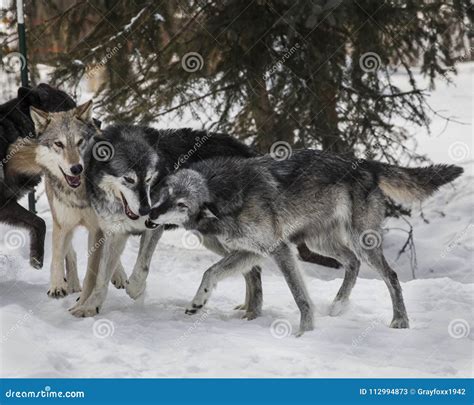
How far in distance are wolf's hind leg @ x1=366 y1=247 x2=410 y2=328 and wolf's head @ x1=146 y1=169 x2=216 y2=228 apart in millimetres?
1478

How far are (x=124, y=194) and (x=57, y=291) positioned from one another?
3.84ft

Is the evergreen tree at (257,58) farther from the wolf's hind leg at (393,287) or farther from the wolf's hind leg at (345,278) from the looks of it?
the wolf's hind leg at (393,287)

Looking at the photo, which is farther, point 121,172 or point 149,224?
point 121,172

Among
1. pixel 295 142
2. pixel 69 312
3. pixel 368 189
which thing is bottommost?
pixel 69 312

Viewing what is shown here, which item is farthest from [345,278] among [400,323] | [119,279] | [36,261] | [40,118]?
[40,118]

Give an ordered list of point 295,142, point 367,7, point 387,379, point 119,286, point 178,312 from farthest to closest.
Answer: point 295,142, point 367,7, point 119,286, point 178,312, point 387,379

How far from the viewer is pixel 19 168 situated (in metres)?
6.83

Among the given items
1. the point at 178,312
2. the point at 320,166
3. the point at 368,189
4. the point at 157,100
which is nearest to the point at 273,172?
the point at 320,166

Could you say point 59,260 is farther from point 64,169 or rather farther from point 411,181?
point 411,181

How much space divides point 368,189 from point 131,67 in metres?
3.95

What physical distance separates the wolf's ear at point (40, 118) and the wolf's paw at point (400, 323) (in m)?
3.42

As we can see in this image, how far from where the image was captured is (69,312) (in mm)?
6035

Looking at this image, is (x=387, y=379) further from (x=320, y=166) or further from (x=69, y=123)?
(x=69, y=123)

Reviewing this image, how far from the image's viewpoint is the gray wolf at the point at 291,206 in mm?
5867
